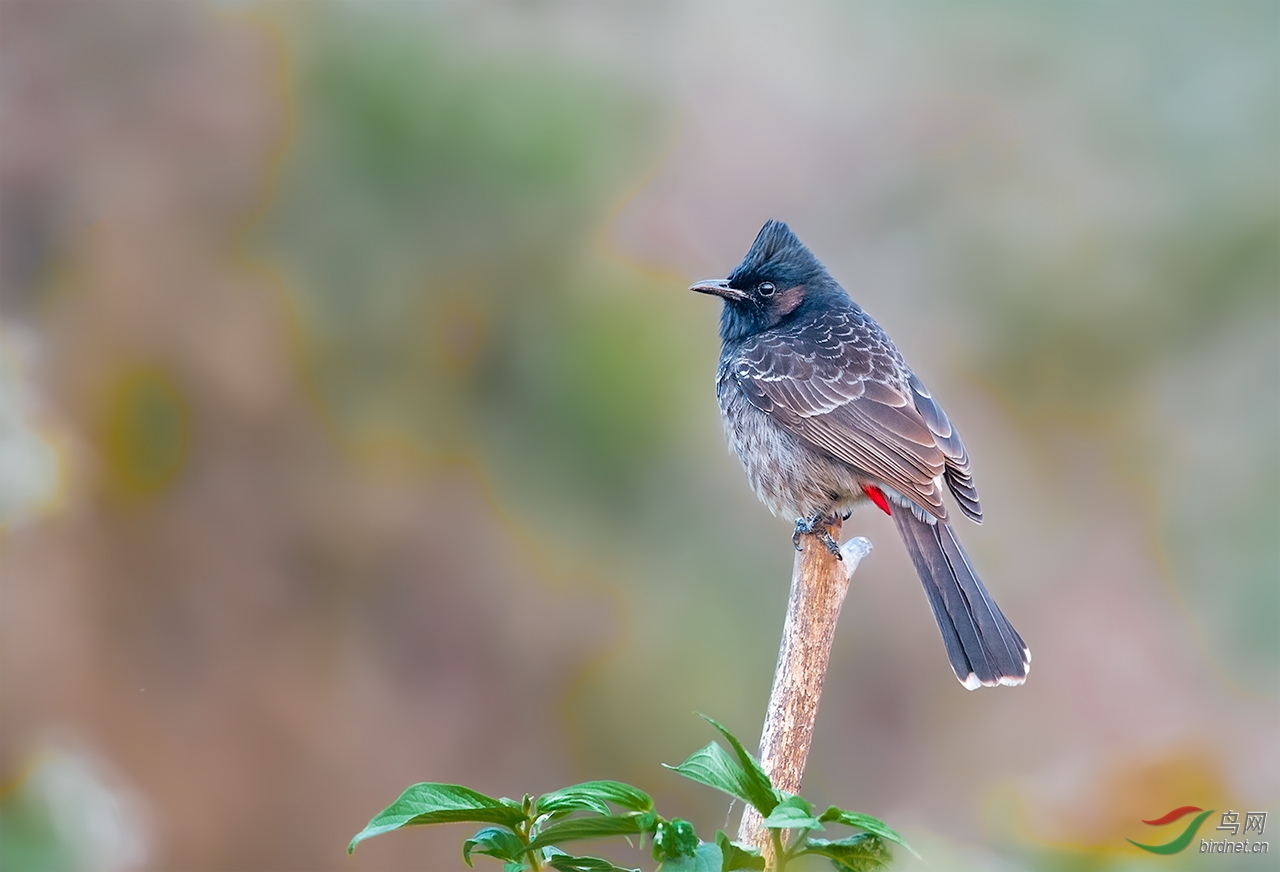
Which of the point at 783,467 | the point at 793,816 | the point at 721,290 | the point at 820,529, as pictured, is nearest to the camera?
the point at 793,816

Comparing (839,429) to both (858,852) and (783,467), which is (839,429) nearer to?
(783,467)

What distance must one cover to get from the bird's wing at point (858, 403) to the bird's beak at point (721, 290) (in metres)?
0.19

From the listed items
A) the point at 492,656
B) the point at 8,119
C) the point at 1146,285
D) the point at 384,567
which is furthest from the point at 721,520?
the point at 8,119

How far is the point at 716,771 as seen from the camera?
1224 millimetres

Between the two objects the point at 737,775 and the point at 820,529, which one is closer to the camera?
the point at 737,775

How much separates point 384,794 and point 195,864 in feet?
3.46

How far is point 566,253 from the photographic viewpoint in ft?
22.1

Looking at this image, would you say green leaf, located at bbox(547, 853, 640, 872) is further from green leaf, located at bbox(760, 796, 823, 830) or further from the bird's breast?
the bird's breast

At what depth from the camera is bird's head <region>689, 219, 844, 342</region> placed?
4.57 meters

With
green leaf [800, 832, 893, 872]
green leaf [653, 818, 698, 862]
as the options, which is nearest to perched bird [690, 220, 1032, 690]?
green leaf [800, 832, 893, 872]

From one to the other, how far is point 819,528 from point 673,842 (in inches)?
96.9

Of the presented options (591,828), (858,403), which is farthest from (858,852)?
(858,403)

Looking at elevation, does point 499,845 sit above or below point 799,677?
below

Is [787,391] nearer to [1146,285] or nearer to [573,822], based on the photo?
[573,822]
